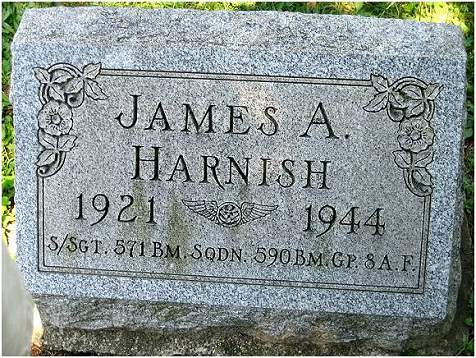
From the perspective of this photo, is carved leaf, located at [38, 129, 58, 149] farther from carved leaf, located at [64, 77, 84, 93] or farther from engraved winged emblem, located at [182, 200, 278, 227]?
engraved winged emblem, located at [182, 200, 278, 227]

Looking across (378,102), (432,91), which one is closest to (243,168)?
(378,102)

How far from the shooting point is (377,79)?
3900 millimetres

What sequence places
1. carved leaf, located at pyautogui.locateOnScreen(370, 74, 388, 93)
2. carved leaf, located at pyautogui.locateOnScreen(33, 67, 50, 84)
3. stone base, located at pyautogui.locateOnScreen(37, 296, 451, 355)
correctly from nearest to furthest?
carved leaf, located at pyautogui.locateOnScreen(370, 74, 388, 93) → carved leaf, located at pyautogui.locateOnScreen(33, 67, 50, 84) → stone base, located at pyautogui.locateOnScreen(37, 296, 451, 355)

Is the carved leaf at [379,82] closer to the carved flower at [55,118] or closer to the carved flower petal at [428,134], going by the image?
the carved flower petal at [428,134]

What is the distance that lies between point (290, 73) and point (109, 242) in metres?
1.05

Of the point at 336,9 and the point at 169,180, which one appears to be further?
the point at 336,9

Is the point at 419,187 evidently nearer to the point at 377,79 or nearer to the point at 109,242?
the point at 377,79

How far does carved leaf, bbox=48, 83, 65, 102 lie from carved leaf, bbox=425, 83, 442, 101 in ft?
4.90

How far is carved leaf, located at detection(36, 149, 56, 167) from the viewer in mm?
4066

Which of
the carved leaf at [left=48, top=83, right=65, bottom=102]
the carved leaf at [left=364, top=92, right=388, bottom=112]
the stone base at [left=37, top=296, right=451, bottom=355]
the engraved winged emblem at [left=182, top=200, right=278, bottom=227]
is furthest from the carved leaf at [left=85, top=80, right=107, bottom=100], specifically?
the carved leaf at [left=364, top=92, right=388, bottom=112]

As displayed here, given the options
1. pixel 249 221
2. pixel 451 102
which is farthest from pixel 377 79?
pixel 249 221

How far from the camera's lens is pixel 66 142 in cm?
405

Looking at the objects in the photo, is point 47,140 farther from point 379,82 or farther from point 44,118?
point 379,82

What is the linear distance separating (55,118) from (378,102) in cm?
133
